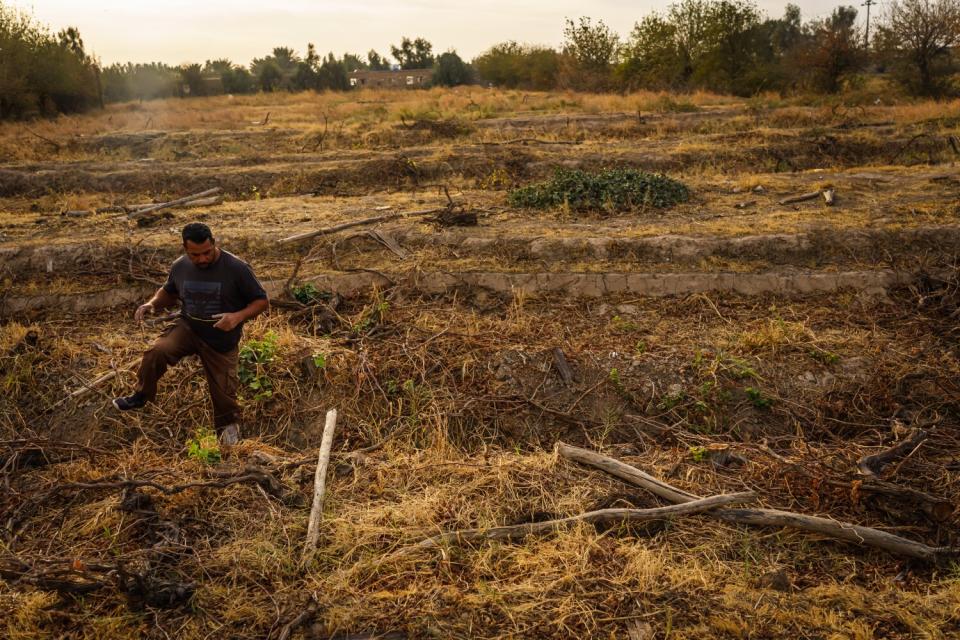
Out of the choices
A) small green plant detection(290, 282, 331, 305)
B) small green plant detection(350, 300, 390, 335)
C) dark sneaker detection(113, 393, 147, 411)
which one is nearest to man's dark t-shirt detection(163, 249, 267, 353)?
dark sneaker detection(113, 393, 147, 411)

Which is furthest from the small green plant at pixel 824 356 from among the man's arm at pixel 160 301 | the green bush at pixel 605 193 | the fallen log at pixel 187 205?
the fallen log at pixel 187 205

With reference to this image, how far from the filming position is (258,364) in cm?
560

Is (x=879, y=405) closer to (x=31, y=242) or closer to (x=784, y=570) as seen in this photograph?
(x=784, y=570)

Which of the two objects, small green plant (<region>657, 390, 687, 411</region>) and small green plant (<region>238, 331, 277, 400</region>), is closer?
small green plant (<region>657, 390, 687, 411</region>)

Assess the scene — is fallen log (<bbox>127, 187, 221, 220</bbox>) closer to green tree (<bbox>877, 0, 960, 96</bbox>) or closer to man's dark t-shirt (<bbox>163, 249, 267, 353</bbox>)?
man's dark t-shirt (<bbox>163, 249, 267, 353</bbox>)

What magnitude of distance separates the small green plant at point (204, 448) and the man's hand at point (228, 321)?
2.89ft

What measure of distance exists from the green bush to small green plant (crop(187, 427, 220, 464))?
5.62m

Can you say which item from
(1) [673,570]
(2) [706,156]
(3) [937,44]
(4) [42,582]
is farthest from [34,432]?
(3) [937,44]

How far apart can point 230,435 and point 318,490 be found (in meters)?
1.27

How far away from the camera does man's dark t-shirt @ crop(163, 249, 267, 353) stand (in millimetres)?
4527

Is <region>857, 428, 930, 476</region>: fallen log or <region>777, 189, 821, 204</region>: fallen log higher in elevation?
<region>777, 189, 821, 204</region>: fallen log

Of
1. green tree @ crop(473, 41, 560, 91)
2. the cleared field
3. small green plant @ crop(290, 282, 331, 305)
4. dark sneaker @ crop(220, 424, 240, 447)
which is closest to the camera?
the cleared field

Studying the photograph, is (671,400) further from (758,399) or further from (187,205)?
(187,205)

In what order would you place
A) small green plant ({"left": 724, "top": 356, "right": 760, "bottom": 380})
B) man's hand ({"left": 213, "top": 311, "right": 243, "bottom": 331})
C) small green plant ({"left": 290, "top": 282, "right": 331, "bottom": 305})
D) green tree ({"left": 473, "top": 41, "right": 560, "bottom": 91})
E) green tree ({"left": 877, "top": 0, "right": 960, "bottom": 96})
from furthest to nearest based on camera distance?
1. green tree ({"left": 473, "top": 41, "right": 560, "bottom": 91})
2. green tree ({"left": 877, "top": 0, "right": 960, "bottom": 96})
3. small green plant ({"left": 290, "top": 282, "right": 331, "bottom": 305})
4. small green plant ({"left": 724, "top": 356, "right": 760, "bottom": 380})
5. man's hand ({"left": 213, "top": 311, "right": 243, "bottom": 331})
